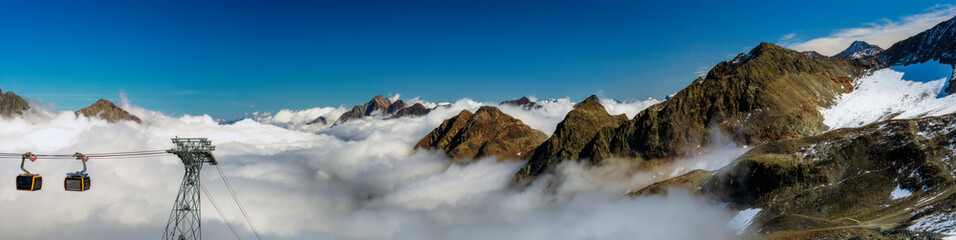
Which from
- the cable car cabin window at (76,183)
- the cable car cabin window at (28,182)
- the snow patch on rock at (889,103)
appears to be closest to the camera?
the cable car cabin window at (28,182)

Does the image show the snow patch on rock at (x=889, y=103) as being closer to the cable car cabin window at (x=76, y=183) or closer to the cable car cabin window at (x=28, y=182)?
the cable car cabin window at (x=76, y=183)

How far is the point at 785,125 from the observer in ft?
560

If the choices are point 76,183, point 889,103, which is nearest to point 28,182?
point 76,183

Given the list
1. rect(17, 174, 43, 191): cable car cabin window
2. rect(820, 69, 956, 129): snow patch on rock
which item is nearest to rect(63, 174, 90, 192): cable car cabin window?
rect(17, 174, 43, 191): cable car cabin window

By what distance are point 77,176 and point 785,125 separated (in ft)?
678

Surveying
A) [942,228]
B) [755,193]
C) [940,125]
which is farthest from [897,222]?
[940,125]

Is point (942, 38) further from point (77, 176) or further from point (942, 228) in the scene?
point (77, 176)

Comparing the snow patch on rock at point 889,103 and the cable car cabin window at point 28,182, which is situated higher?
the cable car cabin window at point 28,182

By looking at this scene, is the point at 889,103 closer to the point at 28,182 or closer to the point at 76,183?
the point at 76,183

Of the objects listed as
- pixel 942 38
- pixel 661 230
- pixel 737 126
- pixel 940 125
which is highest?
pixel 942 38

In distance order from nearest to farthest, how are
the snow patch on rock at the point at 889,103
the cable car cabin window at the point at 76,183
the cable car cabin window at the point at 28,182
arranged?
1. the cable car cabin window at the point at 28,182
2. the cable car cabin window at the point at 76,183
3. the snow patch on rock at the point at 889,103

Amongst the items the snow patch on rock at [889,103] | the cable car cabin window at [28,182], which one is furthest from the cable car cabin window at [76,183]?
the snow patch on rock at [889,103]

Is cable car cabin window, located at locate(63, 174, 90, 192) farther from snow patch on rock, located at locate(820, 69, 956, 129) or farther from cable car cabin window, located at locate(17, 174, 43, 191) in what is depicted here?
snow patch on rock, located at locate(820, 69, 956, 129)

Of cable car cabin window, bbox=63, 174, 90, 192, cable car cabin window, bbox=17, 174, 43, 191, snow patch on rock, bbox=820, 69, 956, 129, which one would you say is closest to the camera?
cable car cabin window, bbox=17, 174, 43, 191
